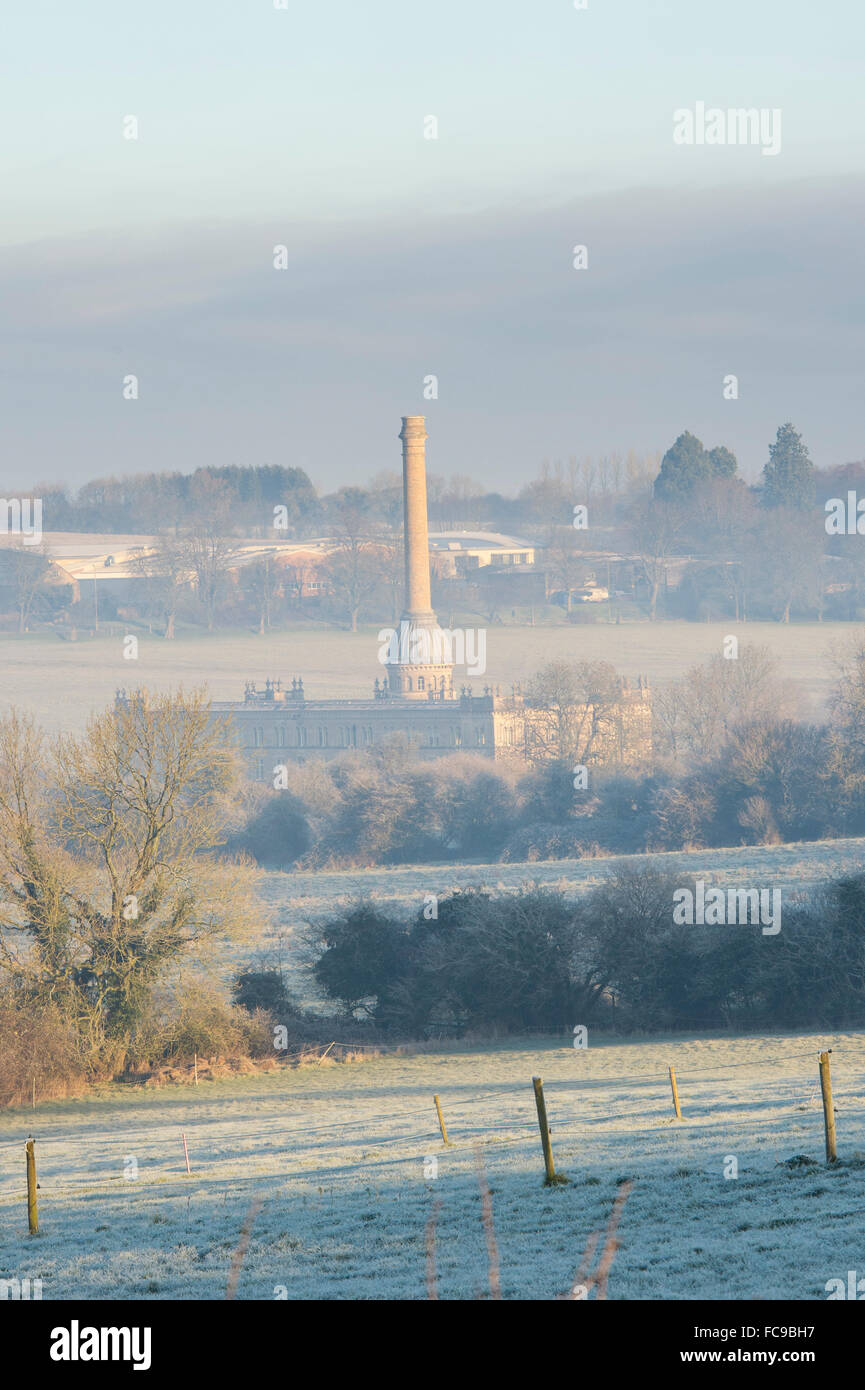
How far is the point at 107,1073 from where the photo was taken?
106ft

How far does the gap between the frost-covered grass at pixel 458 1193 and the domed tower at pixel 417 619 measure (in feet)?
278

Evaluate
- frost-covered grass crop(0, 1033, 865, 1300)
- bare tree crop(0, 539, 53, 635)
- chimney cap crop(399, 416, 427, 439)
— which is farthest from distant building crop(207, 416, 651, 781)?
frost-covered grass crop(0, 1033, 865, 1300)

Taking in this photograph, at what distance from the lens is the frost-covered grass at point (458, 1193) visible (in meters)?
12.4

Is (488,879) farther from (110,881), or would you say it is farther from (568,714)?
(568,714)

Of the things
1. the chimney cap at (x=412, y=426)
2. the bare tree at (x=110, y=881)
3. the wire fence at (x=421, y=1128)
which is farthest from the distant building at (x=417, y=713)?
the wire fence at (x=421, y=1128)

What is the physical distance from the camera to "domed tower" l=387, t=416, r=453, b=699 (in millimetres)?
110562

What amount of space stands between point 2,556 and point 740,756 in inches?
3953

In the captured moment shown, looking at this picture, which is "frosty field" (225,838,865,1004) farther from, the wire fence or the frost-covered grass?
the frost-covered grass

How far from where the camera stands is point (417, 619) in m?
115

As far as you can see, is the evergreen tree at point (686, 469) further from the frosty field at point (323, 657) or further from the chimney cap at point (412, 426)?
the chimney cap at point (412, 426)

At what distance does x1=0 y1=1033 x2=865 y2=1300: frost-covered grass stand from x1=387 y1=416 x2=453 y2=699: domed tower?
278 ft

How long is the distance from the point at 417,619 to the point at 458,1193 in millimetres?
99908

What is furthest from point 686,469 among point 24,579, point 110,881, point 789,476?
point 110,881
